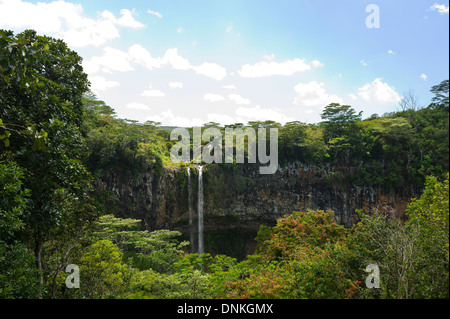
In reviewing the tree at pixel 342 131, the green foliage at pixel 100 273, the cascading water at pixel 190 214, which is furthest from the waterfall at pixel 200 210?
the green foliage at pixel 100 273

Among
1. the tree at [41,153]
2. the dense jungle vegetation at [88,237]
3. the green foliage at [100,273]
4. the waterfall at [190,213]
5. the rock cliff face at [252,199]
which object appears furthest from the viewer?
the rock cliff face at [252,199]

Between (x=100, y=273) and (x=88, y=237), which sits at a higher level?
(x=88, y=237)

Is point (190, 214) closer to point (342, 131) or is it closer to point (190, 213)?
point (190, 213)

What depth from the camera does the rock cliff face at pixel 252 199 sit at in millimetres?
20344

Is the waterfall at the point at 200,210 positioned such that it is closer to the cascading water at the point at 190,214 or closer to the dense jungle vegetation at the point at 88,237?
the cascading water at the point at 190,214

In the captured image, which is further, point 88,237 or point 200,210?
point 200,210

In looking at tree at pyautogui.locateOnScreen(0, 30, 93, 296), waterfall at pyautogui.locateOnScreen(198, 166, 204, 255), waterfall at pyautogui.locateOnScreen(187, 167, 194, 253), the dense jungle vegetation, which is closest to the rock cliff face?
waterfall at pyautogui.locateOnScreen(187, 167, 194, 253)

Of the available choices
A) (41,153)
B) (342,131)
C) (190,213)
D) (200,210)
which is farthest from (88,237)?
(342,131)

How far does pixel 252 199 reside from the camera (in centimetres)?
2206

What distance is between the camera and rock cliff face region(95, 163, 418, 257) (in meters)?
20.3

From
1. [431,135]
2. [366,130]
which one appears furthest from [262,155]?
[431,135]

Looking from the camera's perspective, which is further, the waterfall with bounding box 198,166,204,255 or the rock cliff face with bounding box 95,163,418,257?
the waterfall with bounding box 198,166,204,255

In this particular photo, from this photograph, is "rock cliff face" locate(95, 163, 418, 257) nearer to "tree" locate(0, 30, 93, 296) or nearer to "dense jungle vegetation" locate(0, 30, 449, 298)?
"dense jungle vegetation" locate(0, 30, 449, 298)
